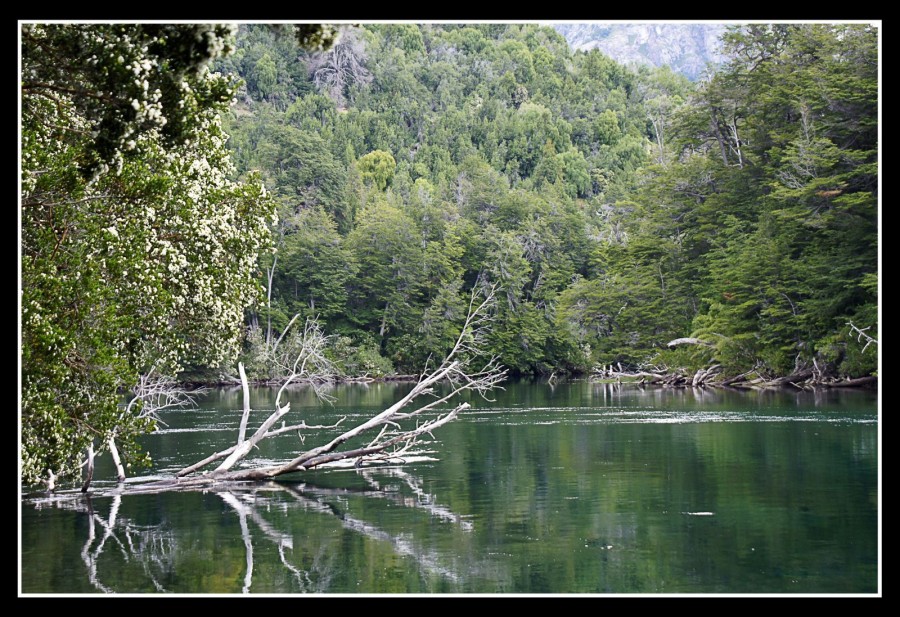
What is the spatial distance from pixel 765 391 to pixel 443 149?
75324mm

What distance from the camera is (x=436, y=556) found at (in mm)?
15516

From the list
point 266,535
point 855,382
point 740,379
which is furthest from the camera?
point 740,379

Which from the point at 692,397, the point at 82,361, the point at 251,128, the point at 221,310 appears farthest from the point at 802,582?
the point at 251,128

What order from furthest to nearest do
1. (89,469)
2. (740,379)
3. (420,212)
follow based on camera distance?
(420,212) → (740,379) → (89,469)

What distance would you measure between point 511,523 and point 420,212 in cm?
6677

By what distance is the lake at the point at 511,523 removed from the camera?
1421 centimetres

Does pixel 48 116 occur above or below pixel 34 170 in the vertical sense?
above

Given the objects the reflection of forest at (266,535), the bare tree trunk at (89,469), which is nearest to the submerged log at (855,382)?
the reflection of forest at (266,535)

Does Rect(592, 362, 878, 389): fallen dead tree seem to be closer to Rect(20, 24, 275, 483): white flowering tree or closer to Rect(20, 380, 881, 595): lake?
Rect(20, 380, 881, 595): lake

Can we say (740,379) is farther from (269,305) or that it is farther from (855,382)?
(269,305)

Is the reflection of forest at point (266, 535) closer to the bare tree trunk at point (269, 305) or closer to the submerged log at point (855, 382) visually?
the submerged log at point (855, 382)

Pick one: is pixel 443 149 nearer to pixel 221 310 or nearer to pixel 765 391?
pixel 765 391

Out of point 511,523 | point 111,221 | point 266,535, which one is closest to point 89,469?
point 266,535

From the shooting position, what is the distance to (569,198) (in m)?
92.9
